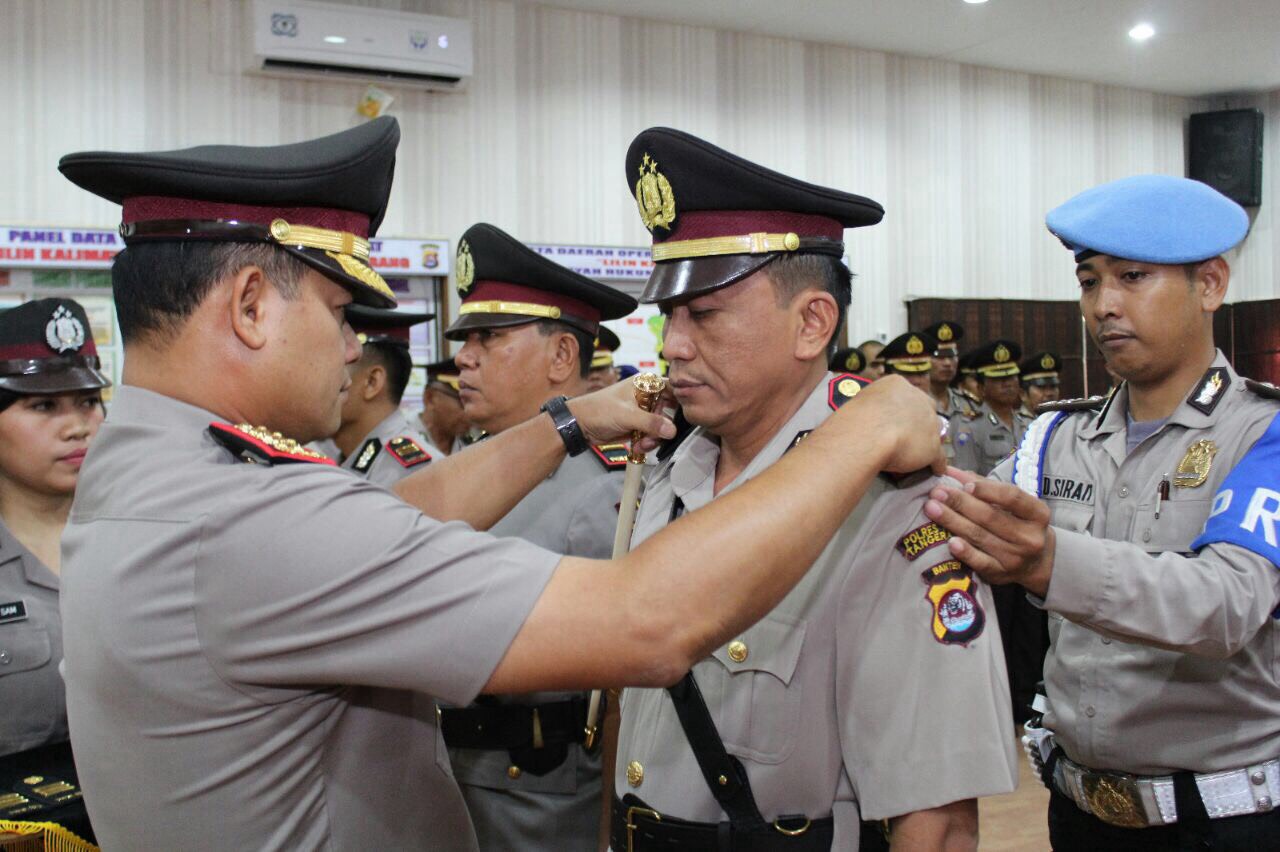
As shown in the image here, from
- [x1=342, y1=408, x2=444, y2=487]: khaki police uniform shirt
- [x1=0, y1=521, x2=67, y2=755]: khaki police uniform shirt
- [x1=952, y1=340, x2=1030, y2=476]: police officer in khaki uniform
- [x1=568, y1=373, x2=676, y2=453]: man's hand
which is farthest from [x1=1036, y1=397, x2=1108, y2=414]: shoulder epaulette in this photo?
[x1=952, y1=340, x2=1030, y2=476]: police officer in khaki uniform

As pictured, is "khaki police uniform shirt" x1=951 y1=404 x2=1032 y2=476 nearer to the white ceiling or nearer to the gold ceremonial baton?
the white ceiling

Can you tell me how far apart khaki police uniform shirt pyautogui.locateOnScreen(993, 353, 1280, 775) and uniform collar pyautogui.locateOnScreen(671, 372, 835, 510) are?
43 centimetres

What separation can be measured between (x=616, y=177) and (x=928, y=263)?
3.30 m

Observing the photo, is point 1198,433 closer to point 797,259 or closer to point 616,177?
point 797,259

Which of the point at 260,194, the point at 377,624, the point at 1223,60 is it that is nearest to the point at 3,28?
the point at 260,194

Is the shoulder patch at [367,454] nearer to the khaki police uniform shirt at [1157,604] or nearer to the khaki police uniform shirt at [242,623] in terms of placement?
the khaki police uniform shirt at [1157,604]

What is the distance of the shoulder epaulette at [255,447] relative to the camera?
1.23m

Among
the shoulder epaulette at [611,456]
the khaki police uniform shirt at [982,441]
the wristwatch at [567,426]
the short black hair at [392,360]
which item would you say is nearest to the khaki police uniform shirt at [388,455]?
the short black hair at [392,360]

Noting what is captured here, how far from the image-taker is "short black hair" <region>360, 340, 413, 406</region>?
3.81m

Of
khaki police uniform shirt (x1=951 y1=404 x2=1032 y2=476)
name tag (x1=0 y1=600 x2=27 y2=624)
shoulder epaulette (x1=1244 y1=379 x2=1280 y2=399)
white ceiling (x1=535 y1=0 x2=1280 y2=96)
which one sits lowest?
name tag (x1=0 y1=600 x2=27 y2=624)

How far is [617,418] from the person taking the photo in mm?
2070

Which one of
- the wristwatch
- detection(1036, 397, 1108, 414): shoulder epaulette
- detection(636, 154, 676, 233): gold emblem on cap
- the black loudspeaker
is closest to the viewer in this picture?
detection(636, 154, 676, 233): gold emblem on cap

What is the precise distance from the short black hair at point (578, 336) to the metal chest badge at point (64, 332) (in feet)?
3.91

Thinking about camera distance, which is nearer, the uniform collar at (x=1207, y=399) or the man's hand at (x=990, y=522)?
the man's hand at (x=990, y=522)
